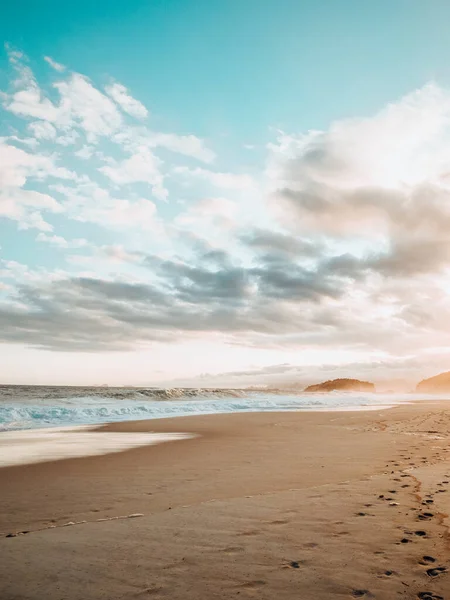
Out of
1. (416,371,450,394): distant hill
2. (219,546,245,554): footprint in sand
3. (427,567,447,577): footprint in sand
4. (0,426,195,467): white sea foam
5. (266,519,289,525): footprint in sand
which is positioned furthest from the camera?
(416,371,450,394): distant hill

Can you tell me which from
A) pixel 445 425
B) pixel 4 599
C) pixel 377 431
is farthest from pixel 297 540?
pixel 445 425

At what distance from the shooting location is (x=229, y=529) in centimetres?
521

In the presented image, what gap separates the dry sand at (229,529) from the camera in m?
3.80

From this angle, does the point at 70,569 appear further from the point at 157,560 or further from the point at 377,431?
the point at 377,431

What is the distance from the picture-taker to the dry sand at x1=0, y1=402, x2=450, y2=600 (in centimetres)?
380

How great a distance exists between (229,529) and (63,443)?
419 inches

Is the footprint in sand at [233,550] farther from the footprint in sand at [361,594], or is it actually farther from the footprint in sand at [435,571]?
the footprint in sand at [435,571]

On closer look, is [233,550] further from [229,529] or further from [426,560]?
[426,560]

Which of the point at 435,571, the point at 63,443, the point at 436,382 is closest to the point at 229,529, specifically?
the point at 435,571

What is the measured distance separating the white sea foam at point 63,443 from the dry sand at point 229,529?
1553 millimetres

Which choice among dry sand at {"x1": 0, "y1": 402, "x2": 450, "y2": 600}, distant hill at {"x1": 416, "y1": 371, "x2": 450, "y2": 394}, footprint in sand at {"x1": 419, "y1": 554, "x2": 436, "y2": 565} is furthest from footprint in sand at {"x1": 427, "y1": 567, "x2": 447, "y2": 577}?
distant hill at {"x1": 416, "y1": 371, "x2": 450, "y2": 394}

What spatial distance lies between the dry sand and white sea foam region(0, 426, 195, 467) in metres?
1.55

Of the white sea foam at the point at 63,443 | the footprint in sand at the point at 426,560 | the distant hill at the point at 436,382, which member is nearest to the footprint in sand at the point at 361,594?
the footprint in sand at the point at 426,560

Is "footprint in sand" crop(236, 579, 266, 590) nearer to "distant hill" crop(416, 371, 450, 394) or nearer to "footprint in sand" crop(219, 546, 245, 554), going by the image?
"footprint in sand" crop(219, 546, 245, 554)
